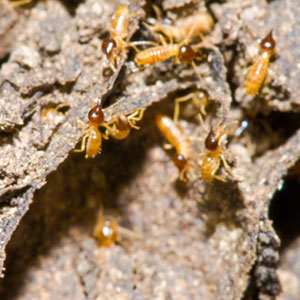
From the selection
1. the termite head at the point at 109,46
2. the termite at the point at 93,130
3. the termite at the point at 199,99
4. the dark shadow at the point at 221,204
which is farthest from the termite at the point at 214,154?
the termite head at the point at 109,46

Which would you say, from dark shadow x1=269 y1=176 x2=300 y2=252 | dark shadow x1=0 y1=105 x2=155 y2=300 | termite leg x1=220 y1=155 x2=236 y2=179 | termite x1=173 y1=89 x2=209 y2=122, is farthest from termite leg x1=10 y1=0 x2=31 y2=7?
dark shadow x1=269 y1=176 x2=300 y2=252

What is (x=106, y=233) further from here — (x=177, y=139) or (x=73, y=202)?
(x=177, y=139)

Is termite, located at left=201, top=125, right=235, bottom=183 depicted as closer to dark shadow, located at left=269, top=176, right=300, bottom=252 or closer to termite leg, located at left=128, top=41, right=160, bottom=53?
termite leg, located at left=128, top=41, right=160, bottom=53

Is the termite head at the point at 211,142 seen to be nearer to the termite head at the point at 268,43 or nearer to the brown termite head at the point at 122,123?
the brown termite head at the point at 122,123

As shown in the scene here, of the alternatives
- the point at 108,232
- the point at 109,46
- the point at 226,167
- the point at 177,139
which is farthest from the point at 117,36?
the point at 108,232

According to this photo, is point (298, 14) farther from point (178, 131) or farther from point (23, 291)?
point (23, 291)

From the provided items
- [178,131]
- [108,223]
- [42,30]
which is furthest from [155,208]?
[42,30]

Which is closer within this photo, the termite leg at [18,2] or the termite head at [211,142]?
the termite head at [211,142]
